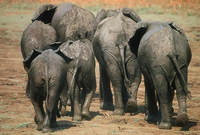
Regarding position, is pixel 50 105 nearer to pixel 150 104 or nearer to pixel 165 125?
pixel 165 125

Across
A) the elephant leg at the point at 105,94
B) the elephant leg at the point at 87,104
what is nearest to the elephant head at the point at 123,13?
the elephant leg at the point at 105,94

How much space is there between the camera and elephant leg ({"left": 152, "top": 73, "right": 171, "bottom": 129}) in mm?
9039

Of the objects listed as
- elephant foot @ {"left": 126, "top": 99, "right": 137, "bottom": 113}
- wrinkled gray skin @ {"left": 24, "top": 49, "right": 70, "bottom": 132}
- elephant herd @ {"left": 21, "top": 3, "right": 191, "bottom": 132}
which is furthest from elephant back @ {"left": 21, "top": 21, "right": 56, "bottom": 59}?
wrinkled gray skin @ {"left": 24, "top": 49, "right": 70, "bottom": 132}

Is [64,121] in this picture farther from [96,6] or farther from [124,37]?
[96,6]

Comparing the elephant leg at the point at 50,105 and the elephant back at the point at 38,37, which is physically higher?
the elephant back at the point at 38,37

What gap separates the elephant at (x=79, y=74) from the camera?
32.1 feet

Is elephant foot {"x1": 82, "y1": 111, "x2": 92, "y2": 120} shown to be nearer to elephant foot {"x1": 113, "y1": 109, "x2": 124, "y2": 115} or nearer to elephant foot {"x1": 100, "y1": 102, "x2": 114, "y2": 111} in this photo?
elephant foot {"x1": 113, "y1": 109, "x2": 124, "y2": 115}

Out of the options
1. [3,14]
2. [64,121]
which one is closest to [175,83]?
[64,121]

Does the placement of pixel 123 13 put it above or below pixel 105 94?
above

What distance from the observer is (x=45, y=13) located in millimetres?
12445

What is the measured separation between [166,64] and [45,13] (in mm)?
4356

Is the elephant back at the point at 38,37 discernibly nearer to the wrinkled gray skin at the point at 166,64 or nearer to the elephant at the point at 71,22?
the elephant at the point at 71,22

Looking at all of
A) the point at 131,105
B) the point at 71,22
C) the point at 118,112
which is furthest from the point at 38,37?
the point at 131,105

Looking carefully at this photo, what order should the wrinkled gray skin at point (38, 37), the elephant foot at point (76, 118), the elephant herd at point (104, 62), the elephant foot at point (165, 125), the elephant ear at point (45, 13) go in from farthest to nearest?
the elephant ear at point (45, 13), the wrinkled gray skin at point (38, 37), the elephant foot at point (76, 118), the elephant foot at point (165, 125), the elephant herd at point (104, 62)
